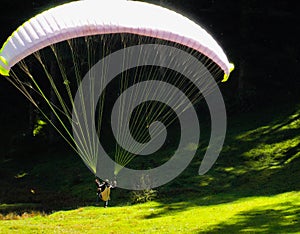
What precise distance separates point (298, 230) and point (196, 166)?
10.3 metres

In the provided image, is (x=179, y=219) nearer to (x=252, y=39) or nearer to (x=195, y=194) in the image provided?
(x=195, y=194)

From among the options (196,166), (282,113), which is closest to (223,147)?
(196,166)

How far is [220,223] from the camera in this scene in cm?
1761

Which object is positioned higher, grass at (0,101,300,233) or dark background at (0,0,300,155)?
dark background at (0,0,300,155)

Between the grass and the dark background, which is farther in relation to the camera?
the dark background

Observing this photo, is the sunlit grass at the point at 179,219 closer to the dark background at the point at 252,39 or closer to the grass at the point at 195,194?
the grass at the point at 195,194

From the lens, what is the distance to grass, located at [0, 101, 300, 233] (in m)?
17.9

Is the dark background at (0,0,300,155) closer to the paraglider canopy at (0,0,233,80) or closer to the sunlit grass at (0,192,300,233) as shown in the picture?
the sunlit grass at (0,192,300,233)

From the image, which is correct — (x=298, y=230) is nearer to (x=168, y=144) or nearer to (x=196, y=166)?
(x=196, y=166)

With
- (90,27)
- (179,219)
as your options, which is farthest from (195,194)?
(90,27)

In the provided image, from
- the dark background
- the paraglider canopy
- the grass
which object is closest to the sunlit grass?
the grass

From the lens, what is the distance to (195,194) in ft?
74.3

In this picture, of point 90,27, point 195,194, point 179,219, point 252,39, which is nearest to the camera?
point 90,27

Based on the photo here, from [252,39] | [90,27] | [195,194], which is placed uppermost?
[252,39]
